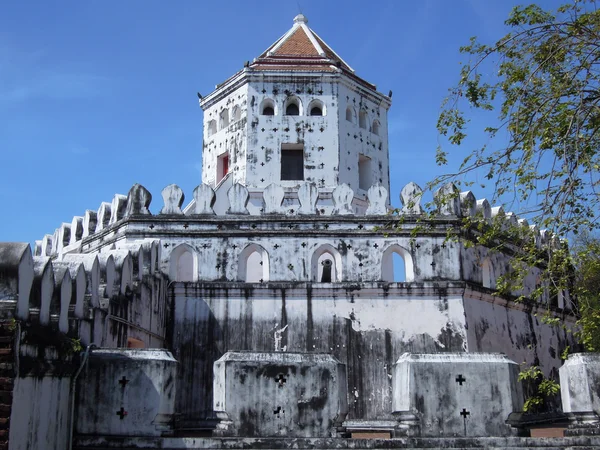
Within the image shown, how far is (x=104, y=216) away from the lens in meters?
15.8

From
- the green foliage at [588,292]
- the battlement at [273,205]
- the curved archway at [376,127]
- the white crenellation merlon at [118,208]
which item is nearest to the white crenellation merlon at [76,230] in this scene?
the battlement at [273,205]

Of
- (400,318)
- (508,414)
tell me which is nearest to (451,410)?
(508,414)

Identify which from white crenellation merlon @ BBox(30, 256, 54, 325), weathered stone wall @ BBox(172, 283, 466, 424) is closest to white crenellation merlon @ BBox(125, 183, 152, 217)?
weathered stone wall @ BBox(172, 283, 466, 424)

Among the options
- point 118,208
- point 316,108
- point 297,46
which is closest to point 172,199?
point 118,208

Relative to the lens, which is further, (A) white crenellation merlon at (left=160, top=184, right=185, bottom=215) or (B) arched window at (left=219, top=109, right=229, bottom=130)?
(B) arched window at (left=219, top=109, right=229, bottom=130)

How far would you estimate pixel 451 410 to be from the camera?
7.40 m

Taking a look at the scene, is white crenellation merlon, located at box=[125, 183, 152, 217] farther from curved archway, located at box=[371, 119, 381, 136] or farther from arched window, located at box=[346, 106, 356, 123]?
curved archway, located at box=[371, 119, 381, 136]

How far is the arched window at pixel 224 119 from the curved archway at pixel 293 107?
1.76m

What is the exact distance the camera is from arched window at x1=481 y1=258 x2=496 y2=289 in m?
15.3

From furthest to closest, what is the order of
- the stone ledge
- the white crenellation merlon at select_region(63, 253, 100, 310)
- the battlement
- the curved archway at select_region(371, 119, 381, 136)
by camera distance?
the curved archway at select_region(371, 119, 381, 136) < the battlement < the white crenellation merlon at select_region(63, 253, 100, 310) < the stone ledge

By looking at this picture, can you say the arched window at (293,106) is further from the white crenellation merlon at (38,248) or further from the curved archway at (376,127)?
the white crenellation merlon at (38,248)

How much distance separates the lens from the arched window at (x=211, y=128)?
64.4 feet

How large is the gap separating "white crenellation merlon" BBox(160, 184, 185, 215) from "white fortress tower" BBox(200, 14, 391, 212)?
2.86 metres

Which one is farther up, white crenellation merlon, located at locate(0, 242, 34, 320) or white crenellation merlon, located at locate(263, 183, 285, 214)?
white crenellation merlon, located at locate(263, 183, 285, 214)
